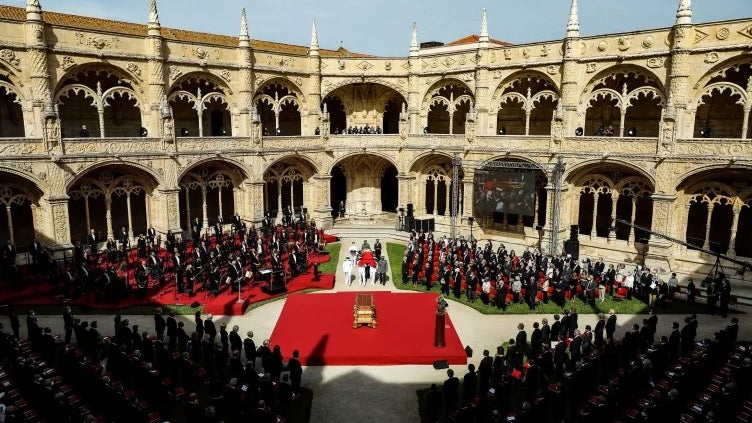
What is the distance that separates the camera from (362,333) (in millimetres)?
17688

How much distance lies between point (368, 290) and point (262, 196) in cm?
1250

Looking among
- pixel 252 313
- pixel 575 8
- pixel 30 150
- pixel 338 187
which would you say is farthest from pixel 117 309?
pixel 575 8

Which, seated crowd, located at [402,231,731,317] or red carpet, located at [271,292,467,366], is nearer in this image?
red carpet, located at [271,292,467,366]

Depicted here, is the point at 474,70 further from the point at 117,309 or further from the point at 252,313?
the point at 117,309

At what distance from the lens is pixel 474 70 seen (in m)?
31.0

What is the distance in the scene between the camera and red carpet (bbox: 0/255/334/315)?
19.9m

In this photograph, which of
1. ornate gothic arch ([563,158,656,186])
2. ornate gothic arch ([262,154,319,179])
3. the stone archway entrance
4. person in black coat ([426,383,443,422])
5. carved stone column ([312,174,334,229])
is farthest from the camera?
the stone archway entrance

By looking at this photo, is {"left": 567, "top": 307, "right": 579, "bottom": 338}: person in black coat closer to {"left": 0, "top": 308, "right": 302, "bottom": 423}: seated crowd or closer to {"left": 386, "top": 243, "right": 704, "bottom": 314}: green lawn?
{"left": 386, "top": 243, "right": 704, "bottom": 314}: green lawn

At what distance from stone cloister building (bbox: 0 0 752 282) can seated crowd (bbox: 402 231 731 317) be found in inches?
146

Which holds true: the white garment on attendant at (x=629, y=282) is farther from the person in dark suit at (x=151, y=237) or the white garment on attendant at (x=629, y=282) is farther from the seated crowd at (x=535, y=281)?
the person in dark suit at (x=151, y=237)

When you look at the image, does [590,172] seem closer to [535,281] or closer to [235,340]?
[535,281]

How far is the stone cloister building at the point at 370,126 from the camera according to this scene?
24266 millimetres

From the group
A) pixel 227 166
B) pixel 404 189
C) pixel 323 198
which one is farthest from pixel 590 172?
pixel 227 166

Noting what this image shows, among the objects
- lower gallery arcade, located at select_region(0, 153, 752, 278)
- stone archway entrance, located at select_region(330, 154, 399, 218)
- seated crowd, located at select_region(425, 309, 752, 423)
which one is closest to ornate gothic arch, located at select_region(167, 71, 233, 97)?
lower gallery arcade, located at select_region(0, 153, 752, 278)
